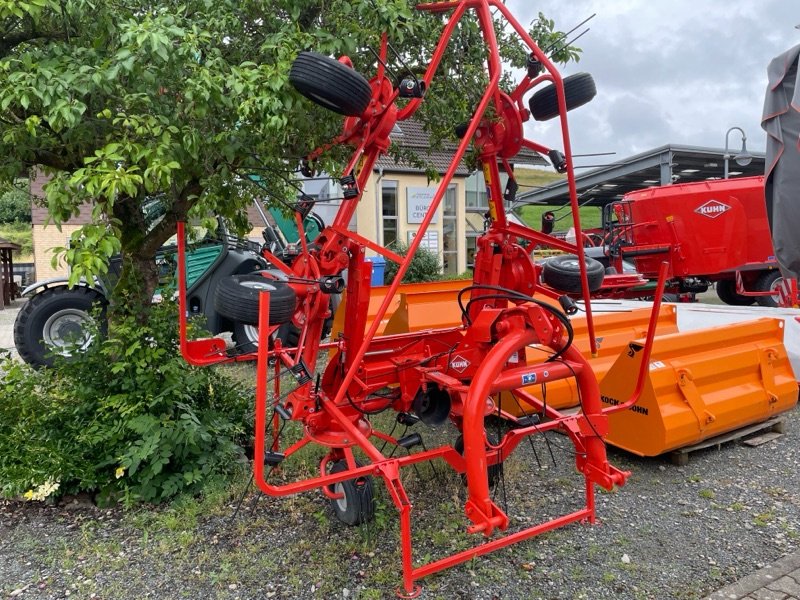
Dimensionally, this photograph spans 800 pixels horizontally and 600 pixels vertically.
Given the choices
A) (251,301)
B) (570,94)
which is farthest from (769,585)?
(251,301)

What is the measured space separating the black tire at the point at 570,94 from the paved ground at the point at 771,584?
102 inches

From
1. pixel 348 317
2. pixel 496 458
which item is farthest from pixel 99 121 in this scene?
pixel 496 458

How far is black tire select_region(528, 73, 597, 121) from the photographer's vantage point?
134 inches

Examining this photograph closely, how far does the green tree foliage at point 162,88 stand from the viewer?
2658mm

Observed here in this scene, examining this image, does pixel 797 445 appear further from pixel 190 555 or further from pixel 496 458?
pixel 190 555

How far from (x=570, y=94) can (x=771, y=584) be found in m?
2.69

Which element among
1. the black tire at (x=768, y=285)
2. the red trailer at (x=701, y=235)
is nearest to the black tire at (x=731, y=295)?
the red trailer at (x=701, y=235)

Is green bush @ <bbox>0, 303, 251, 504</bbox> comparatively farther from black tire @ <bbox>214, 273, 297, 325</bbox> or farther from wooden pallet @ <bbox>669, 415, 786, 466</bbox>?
wooden pallet @ <bbox>669, 415, 786, 466</bbox>

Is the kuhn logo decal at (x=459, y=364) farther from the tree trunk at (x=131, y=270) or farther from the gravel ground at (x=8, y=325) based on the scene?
the gravel ground at (x=8, y=325)

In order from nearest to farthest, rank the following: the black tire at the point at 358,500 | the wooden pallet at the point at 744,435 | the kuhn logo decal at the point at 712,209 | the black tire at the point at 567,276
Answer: the black tire at the point at 358,500 → the black tire at the point at 567,276 → the wooden pallet at the point at 744,435 → the kuhn logo decal at the point at 712,209

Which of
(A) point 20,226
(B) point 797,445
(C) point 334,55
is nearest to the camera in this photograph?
(C) point 334,55

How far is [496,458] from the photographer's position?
3.12 metres

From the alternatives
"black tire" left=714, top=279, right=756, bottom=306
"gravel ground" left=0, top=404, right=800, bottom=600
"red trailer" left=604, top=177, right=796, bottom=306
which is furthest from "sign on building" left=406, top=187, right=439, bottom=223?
"gravel ground" left=0, top=404, right=800, bottom=600

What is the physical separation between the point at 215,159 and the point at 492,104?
1.65 meters
